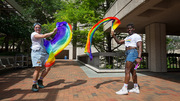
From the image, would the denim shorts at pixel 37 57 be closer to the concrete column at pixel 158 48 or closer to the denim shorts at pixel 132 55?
the denim shorts at pixel 132 55

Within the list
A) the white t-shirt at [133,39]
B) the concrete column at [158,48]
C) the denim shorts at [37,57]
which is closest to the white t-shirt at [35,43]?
the denim shorts at [37,57]

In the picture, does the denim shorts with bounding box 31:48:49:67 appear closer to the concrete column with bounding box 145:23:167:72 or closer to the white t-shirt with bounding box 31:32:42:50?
the white t-shirt with bounding box 31:32:42:50

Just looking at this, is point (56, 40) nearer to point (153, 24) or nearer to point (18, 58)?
point (153, 24)

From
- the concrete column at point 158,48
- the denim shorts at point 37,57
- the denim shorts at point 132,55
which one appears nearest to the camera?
the denim shorts at point 132,55

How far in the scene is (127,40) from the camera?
3676mm

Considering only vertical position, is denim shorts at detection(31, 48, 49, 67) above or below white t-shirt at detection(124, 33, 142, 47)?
below

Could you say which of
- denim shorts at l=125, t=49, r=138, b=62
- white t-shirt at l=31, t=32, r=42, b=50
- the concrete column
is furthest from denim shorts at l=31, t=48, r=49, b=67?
the concrete column

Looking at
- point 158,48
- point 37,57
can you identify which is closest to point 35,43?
point 37,57

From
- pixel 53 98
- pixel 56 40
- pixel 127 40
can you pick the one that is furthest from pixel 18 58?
pixel 127 40

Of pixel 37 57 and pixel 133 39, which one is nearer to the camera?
pixel 133 39

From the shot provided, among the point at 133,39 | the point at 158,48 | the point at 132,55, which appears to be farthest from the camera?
the point at 158,48

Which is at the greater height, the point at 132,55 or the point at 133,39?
the point at 133,39

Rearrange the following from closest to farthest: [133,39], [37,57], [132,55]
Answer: [132,55] → [133,39] → [37,57]

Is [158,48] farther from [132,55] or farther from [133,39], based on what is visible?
[132,55]
